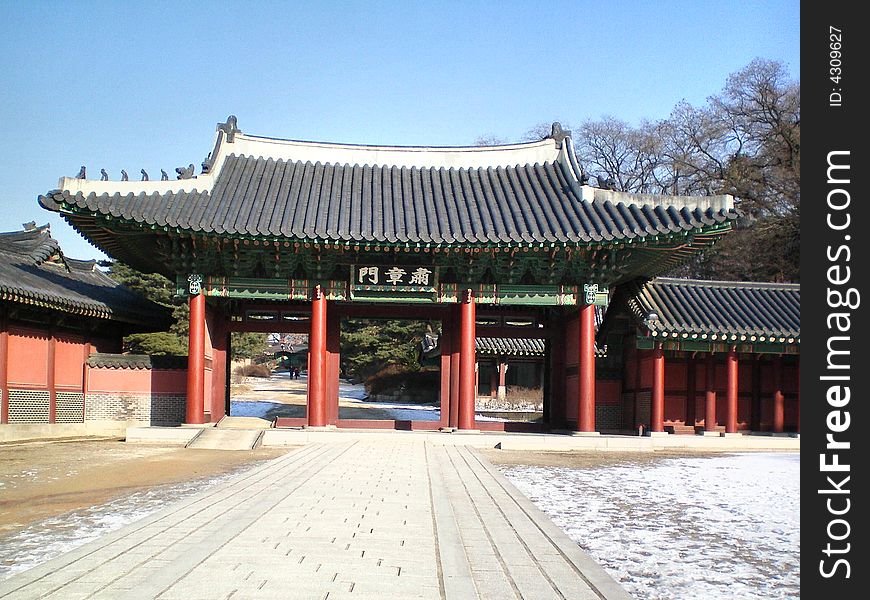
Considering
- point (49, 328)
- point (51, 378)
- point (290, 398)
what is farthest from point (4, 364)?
point (290, 398)

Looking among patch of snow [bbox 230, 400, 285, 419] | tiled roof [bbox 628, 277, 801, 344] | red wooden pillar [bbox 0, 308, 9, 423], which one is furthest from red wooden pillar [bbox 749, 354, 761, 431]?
red wooden pillar [bbox 0, 308, 9, 423]

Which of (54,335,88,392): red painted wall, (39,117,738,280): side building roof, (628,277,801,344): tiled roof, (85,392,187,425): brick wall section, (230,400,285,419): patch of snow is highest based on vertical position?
(39,117,738,280): side building roof

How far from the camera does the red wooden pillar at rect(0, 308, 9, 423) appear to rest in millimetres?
19484

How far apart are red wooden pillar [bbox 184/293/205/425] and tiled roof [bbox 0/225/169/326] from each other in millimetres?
3585

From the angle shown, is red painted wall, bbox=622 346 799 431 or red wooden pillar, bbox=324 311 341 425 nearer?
red wooden pillar, bbox=324 311 341 425

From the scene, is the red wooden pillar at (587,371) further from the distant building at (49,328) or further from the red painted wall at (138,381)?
the distant building at (49,328)

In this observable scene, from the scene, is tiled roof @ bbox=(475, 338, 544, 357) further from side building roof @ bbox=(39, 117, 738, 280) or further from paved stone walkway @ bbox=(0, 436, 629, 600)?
paved stone walkway @ bbox=(0, 436, 629, 600)

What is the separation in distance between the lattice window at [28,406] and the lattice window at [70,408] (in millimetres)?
377

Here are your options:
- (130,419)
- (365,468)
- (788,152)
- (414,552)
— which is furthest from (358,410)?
(414,552)

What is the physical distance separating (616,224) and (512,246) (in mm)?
2644

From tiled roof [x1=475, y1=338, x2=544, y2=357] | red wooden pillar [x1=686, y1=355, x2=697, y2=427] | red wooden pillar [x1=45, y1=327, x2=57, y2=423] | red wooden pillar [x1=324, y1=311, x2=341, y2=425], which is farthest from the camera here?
tiled roof [x1=475, y1=338, x2=544, y2=357]

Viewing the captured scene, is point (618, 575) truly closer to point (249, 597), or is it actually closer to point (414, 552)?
point (414, 552)

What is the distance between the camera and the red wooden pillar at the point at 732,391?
70.6 feet

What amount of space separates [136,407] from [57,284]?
158 inches
